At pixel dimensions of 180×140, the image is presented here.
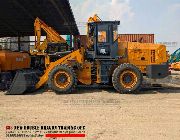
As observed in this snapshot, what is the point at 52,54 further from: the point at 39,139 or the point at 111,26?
the point at 39,139

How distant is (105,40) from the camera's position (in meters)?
13.8

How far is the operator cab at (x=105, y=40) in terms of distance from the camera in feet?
45.2

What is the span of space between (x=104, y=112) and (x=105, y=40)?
→ 519 centimetres

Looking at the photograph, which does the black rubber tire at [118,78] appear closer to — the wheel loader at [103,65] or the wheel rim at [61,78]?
the wheel loader at [103,65]

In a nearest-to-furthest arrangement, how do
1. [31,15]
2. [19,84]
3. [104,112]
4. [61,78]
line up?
[104,112]
[19,84]
[61,78]
[31,15]

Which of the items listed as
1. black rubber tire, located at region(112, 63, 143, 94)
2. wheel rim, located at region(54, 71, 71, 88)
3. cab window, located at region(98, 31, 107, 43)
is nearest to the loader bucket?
wheel rim, located at region(54, 71, 71, 88)

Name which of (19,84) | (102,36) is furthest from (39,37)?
(102,36)

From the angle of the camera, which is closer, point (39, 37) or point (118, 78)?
point (118, 78)

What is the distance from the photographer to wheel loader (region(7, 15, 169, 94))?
13297mm

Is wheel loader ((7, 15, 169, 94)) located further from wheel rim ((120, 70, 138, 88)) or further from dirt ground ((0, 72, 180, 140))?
dirt ground ((0, 72, 180, 140))

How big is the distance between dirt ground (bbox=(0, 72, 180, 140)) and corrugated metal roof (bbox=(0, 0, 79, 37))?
8.89 metres

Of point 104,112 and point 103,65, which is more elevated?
point 103,65

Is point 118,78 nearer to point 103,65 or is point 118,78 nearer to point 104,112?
point 103,65

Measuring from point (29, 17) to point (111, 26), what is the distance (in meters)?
12.1
